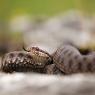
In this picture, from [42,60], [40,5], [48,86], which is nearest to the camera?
[48,86]

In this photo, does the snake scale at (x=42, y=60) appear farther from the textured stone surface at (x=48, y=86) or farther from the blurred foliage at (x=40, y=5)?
the blurred foliage at (x=40, y=5)

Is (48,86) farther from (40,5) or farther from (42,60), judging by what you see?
(40,5)

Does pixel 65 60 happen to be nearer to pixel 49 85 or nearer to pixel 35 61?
pixel 35 61

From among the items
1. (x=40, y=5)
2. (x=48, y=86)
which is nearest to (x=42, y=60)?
(x=48, y=86)

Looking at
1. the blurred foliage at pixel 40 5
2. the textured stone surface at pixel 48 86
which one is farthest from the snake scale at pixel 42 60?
the blurred foliage at pixel 40 5

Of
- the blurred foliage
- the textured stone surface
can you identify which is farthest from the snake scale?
the blurred foliage

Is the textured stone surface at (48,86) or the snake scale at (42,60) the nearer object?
the textured stone surface at (48,86)

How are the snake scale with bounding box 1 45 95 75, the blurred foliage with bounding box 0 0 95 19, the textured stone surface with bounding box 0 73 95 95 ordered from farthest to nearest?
the blurred foliage with bounding box 0 0 95 19
the snake scale with bounding box 1 45 95 75
the textured stone surface with bounding box 0 73 95 95

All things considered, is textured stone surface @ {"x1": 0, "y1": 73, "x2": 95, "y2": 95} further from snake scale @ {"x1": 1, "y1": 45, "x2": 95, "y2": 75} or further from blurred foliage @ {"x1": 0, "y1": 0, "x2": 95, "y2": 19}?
blurred foliage @ {"x1": 0, "y1": 0, "x2": 95, "y2": 19}
